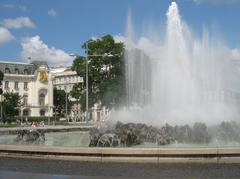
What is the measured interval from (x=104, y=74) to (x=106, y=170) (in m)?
59.0

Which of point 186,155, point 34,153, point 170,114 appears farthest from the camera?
point 170,114

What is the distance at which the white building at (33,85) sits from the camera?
459 feet

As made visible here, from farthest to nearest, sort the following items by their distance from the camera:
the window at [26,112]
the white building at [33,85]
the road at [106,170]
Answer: the white building at [33,85]
the window at [26,112]
the road at [106,170]

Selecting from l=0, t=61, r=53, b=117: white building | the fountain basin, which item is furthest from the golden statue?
the fountain basin

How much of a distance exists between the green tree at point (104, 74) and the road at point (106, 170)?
52.7 metres

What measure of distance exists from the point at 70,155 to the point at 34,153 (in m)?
1.46

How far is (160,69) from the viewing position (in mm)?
31000

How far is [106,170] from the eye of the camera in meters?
12.8

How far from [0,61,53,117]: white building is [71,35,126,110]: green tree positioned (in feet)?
221

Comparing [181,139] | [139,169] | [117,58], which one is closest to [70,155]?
[139,169]

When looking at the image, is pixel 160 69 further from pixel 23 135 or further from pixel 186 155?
pixel 186 155

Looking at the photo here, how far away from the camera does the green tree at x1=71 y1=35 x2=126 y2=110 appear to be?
6775cm

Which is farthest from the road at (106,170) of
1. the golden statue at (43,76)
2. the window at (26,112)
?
the golden statue at (43,76)

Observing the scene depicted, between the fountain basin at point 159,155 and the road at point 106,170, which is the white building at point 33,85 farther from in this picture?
the road at point 106,170
